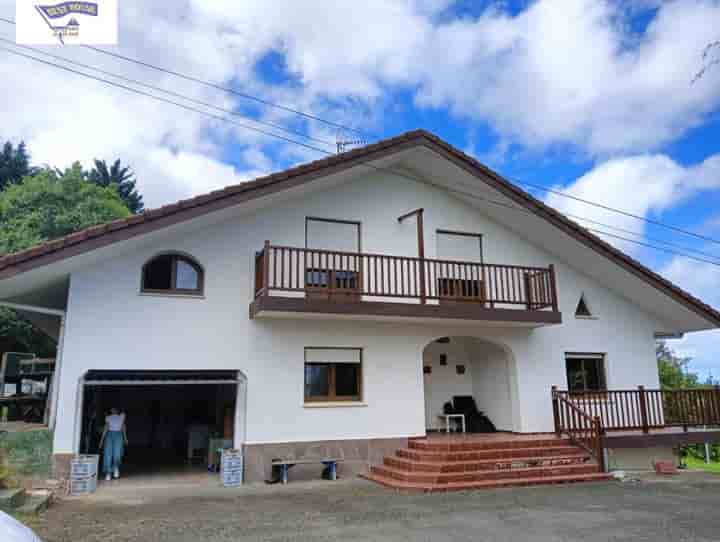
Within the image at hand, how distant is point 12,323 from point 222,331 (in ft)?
45.1

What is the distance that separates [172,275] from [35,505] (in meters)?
4.85

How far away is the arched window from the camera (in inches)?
448

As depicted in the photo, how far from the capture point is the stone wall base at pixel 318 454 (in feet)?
37.3

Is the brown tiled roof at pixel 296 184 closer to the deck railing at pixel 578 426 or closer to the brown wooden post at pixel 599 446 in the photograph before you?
the deck railing at pixel 578 426

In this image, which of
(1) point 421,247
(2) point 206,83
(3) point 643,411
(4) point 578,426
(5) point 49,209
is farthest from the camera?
(5) point 49,209

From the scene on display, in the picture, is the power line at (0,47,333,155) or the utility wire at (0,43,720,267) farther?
the utility wire at (0,43,720,267)

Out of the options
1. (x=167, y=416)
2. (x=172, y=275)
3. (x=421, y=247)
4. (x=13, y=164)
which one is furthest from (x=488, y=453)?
(x=13, y=164)

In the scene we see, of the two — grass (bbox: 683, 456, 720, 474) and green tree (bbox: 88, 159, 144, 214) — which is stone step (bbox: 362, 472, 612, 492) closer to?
grass (bbox: 683, 456, 720, 474)

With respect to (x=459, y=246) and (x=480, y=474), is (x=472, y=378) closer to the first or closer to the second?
(x=459, y=246)

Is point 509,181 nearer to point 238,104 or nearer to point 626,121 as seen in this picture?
point 626,121

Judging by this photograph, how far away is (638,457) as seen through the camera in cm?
1430

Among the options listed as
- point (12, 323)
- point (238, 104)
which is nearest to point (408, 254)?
point (238, 104)

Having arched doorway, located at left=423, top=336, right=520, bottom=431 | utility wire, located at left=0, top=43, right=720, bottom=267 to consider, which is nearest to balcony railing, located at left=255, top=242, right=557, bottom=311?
arched doorway, located at left=423, top=336, right=520, bottom=431

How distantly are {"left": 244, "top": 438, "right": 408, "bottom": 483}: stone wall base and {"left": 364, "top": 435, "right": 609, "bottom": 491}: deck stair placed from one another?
25 centimetres
